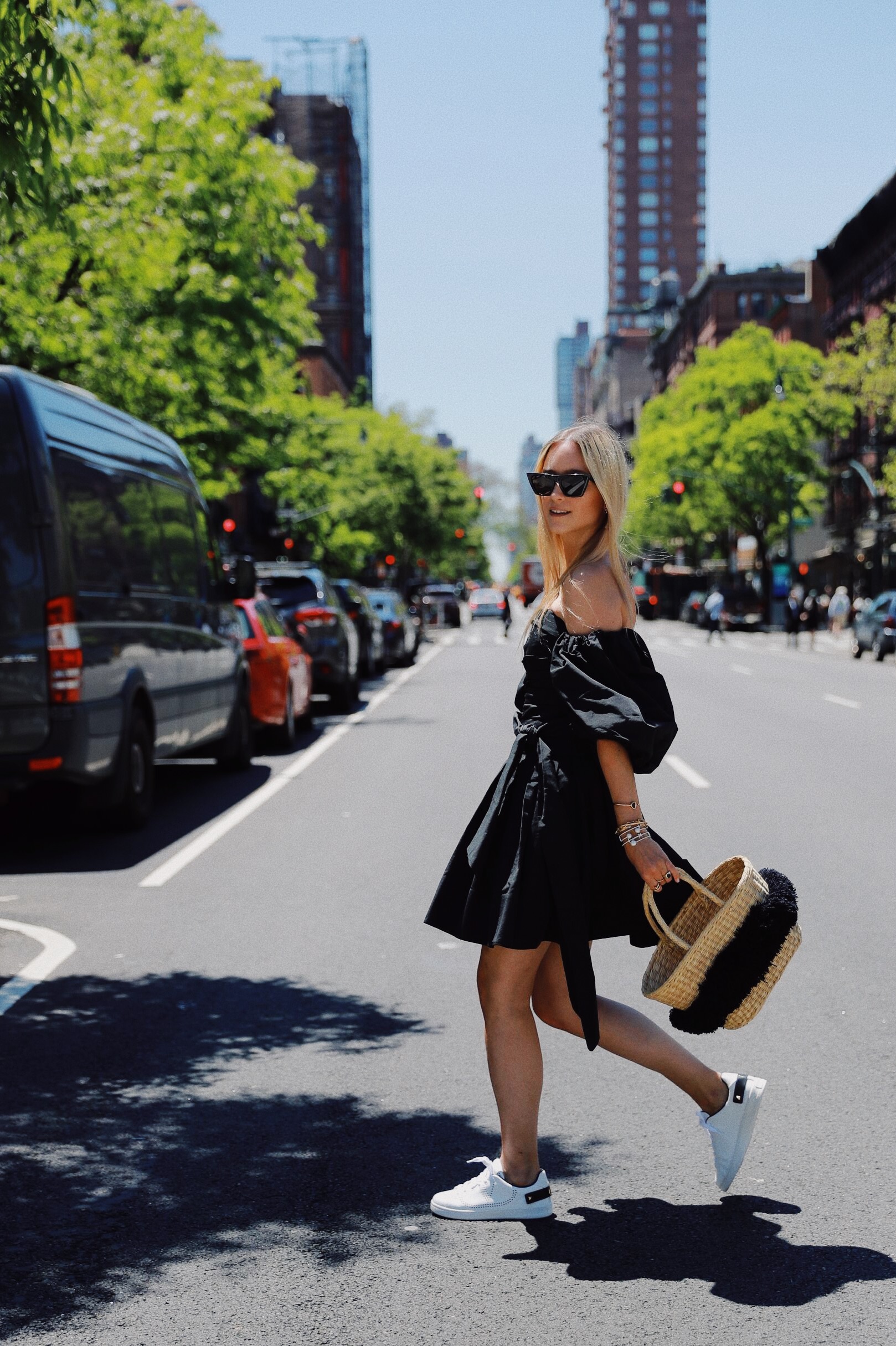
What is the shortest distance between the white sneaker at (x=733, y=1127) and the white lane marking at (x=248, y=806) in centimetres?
520

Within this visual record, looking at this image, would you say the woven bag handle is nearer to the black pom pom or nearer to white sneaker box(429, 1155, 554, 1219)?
the black pom pom

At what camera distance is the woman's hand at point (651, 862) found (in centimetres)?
379

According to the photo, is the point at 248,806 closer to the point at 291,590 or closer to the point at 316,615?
the point at 316,615

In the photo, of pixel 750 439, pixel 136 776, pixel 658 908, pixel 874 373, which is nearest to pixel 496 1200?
pixel 658 908

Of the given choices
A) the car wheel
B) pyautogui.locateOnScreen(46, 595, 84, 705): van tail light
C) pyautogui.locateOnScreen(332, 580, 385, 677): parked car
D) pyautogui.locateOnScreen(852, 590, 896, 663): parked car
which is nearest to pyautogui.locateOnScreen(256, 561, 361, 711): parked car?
pyautogui.locateOnScreen(332, 580, 385, 677): parked car

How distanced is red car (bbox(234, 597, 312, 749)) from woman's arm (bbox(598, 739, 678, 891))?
11712 millimetres

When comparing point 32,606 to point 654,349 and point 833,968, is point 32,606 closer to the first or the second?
point 833,968

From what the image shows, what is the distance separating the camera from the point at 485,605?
271 feet

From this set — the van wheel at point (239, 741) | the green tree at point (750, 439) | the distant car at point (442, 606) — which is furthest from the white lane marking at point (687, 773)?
the distant car at point (442, 606)

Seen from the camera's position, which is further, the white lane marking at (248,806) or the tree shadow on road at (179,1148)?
the white lane marking at (248,806)

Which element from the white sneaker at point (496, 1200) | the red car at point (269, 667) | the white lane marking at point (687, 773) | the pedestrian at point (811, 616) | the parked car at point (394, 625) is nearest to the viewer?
the white sneaker at point (496, 1200)

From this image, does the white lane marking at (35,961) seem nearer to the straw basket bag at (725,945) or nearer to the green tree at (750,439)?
the straw basket bag at (725,945)

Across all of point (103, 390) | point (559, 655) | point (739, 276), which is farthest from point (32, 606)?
point (739, 276)

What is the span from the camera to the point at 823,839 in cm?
1024
